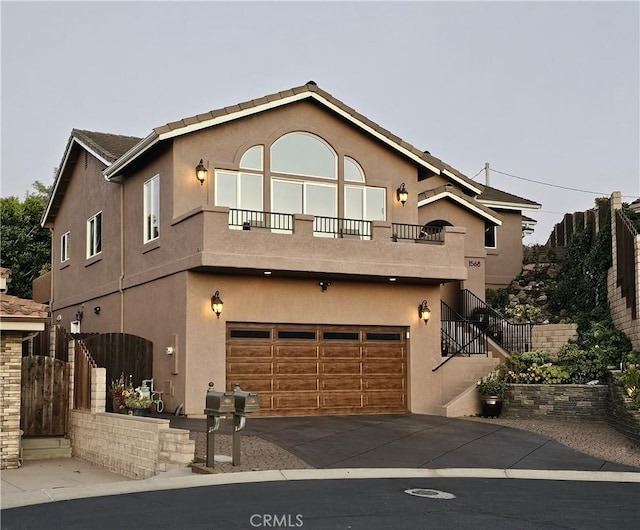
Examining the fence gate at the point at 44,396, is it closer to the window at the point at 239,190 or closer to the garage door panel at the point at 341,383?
the window at the point at 239,190

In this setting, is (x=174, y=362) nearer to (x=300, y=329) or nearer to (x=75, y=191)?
(x=300, y=329)

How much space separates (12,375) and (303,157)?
9.20 meters

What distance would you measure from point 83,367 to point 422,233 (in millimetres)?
10003

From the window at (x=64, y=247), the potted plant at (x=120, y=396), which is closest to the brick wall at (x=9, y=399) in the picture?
the potted plant at (x=120, y=396)

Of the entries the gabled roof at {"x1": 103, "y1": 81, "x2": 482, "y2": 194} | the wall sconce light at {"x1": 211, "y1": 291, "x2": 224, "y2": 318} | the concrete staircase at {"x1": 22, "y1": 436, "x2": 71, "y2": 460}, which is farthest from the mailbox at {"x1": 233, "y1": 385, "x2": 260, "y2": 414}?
the gabled roof at {"x1": 103, "y1": 81, "x2": 482, "y2": 194}

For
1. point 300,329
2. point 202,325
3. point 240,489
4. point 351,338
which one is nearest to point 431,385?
point 351,338

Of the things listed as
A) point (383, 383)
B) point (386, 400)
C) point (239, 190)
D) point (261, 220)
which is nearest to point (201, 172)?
point (239, 190)

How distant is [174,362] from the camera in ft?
65.0

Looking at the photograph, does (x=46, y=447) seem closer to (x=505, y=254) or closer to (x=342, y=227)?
(x=342, y=227)

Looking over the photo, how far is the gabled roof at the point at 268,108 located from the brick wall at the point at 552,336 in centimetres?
548

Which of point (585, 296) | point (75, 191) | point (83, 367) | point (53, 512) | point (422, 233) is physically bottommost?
point (53, 512)

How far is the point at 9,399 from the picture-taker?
53.4 ft

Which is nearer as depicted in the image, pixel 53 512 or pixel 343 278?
pixel 53 512

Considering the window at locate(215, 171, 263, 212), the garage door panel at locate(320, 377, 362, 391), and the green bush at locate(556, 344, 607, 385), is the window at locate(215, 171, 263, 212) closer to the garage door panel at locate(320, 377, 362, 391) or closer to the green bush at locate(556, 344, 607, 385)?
the garage door panel at locate(320, 377, 362, 391)
